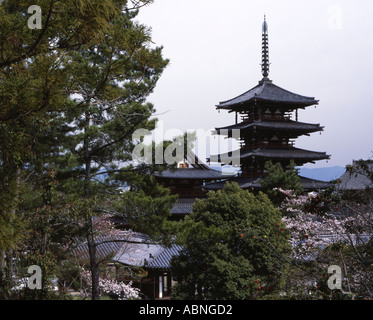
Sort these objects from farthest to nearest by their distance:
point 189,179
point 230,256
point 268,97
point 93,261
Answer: point 268,97
point 189,179
point 230,256
point 93,261

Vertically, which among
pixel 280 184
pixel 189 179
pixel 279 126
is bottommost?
pixel 280 184

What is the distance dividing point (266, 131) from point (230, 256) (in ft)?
60.9

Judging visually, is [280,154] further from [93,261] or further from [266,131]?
[93,261]

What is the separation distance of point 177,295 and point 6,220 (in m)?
8.74

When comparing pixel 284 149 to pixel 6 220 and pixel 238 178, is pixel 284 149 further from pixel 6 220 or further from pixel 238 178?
pixel 6 220

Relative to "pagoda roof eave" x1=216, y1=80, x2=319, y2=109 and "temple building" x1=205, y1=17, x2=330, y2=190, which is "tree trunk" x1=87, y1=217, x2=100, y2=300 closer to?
"temple building" x1=205, y1=17, x2=330, y2=190

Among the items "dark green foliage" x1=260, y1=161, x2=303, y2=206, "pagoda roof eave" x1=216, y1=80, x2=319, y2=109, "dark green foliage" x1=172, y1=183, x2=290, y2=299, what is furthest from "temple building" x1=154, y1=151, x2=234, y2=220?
"dark green foliage" x1=172, y1=183, x2=290, y2=299

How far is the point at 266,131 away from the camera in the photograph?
30906mm

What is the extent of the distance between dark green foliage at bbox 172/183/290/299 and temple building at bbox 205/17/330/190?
1422 cm

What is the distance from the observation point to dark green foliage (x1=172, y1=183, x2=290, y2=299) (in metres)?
13.3

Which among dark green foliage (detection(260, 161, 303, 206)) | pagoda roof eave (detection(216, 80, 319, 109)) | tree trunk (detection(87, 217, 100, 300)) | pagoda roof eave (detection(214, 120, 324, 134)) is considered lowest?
tree trunk (detection(87, 217, 100, 300))

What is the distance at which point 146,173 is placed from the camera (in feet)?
42.9

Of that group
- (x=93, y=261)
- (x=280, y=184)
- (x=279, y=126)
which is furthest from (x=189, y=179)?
(x=93, y=261)
